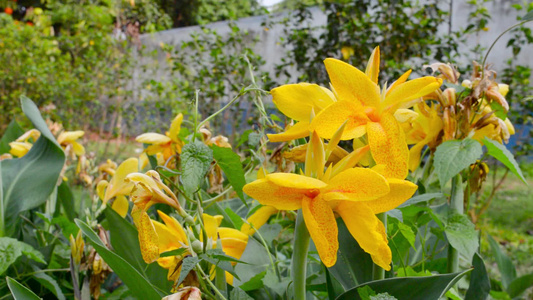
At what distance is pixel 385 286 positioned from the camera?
0.54 meters

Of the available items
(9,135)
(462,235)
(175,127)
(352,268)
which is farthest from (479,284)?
(9,135)

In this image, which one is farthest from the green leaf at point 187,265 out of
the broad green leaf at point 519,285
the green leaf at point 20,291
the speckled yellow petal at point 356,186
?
the broad green leaf at point 519,285

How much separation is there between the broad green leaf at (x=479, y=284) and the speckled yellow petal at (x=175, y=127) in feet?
2.00

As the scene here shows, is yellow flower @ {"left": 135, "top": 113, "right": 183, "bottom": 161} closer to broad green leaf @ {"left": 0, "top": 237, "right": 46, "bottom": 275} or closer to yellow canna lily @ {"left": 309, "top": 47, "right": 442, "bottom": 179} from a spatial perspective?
broad green leaf @ {"left": 0, "top": 237, "right": 46, "bottom": 275}

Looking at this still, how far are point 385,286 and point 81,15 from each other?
5.29 meters

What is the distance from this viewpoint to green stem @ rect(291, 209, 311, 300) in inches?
20.1

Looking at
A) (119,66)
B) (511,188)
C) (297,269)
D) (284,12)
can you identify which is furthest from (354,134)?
(511,188)

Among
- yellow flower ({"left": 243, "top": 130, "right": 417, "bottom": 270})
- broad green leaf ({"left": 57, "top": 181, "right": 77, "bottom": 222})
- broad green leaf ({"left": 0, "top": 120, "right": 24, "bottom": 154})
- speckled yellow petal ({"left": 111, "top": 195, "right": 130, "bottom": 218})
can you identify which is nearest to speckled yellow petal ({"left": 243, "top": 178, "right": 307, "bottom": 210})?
yellow flower ({"left": 243, "top": 130, "right": 417, "bottom": 270})

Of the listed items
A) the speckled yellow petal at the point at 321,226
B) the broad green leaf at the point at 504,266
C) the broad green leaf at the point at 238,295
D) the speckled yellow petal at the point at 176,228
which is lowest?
the broad green leaf at the point at 504,266

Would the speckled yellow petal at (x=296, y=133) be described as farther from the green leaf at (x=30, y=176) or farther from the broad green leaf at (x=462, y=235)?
the green leaf at (x=30, y=176)

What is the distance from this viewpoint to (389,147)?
502 mm

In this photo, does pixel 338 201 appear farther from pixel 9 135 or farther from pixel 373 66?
pixel 9 135

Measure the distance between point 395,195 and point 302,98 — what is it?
16 centimetres

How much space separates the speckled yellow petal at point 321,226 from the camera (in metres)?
0.46
